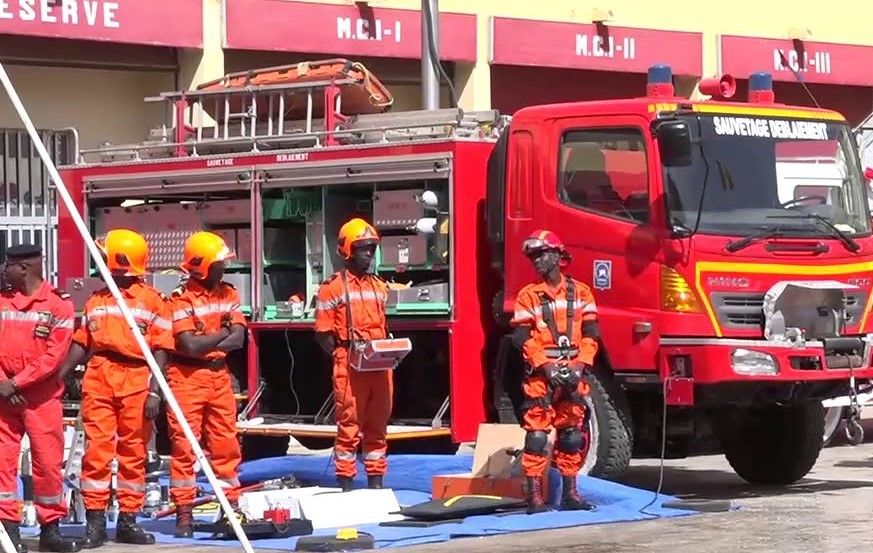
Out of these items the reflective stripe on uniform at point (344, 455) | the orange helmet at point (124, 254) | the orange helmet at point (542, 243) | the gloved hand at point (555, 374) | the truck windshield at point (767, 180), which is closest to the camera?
the orange helmet at point (124, 254)

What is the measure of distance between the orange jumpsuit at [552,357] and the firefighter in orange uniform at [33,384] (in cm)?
284

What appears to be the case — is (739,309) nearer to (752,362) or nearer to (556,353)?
(752,362)

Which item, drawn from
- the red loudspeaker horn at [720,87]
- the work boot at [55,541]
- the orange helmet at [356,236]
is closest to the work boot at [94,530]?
the work boot at [55,541]

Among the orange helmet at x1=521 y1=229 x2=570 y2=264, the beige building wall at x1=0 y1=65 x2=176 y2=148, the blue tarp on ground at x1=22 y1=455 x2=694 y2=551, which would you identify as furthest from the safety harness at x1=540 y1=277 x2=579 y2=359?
the beige building wall at x1=0 y1=65 x2=176 y2=148

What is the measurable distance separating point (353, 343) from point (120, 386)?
6.70ft

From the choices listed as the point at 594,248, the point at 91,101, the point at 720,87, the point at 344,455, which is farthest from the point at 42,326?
the point at 91,101

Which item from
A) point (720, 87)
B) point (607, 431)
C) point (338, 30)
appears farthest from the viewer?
point (338, 30)

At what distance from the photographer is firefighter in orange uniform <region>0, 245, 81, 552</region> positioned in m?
10.5

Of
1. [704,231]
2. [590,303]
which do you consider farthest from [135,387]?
[704,231]

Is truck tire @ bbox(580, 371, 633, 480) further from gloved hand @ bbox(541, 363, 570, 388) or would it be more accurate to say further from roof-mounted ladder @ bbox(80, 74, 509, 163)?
roof-mounted ladder @ bbox(80, 74, 509, 163)

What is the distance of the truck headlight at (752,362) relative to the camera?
12.1 m

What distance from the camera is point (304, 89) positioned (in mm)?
14531

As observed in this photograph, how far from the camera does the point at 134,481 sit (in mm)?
10922

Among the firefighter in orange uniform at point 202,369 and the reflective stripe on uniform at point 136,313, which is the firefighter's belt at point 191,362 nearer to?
the firefighter in orange uniform at point 202,369
